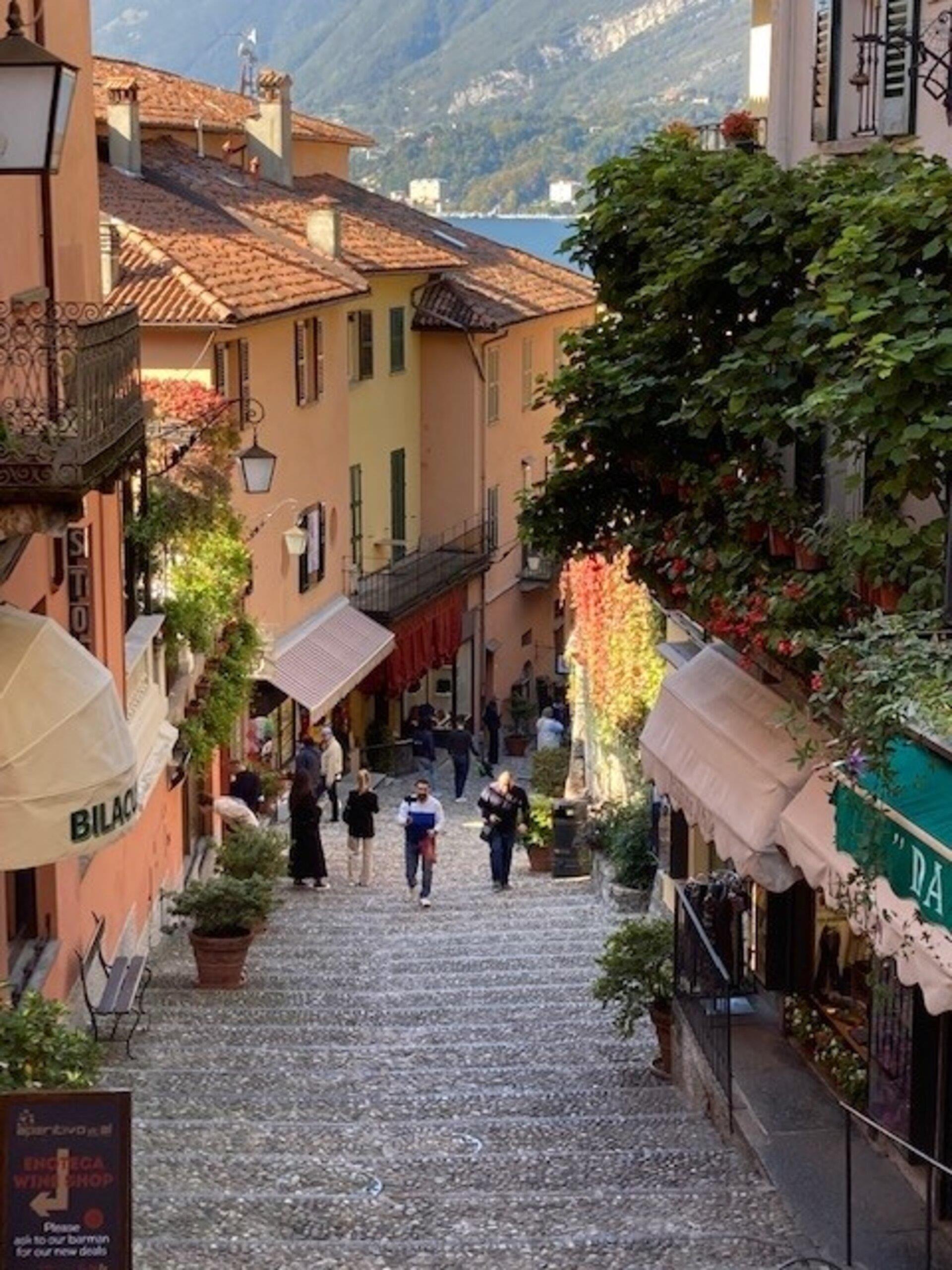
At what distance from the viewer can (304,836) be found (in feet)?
79.5

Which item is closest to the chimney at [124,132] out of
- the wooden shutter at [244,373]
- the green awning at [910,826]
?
the wooden shutter at [244,373]

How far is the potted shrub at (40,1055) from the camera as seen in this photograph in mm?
9383

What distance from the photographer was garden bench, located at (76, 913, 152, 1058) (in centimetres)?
1488

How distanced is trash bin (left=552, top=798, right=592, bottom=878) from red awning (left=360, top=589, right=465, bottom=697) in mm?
14383

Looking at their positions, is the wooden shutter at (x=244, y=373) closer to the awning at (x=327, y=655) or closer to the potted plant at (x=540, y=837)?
the awning at (x=327, y=655)

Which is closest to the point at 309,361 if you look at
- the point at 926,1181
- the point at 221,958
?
the point at 221,958

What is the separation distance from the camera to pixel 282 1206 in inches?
429

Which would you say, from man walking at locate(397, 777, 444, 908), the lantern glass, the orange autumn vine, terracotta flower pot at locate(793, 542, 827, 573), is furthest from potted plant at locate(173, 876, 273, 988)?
terracotta flower pot at locate(793, 542, 827, 573)

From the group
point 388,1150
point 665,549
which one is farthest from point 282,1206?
point 665,549

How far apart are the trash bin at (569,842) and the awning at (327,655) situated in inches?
218

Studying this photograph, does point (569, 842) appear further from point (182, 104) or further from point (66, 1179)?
point (182, 104)

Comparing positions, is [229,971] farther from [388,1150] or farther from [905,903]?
[905,903]

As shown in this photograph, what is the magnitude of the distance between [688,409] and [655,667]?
34.7 feet

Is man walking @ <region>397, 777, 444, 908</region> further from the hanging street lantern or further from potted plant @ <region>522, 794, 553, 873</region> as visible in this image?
the hanging street lantern
